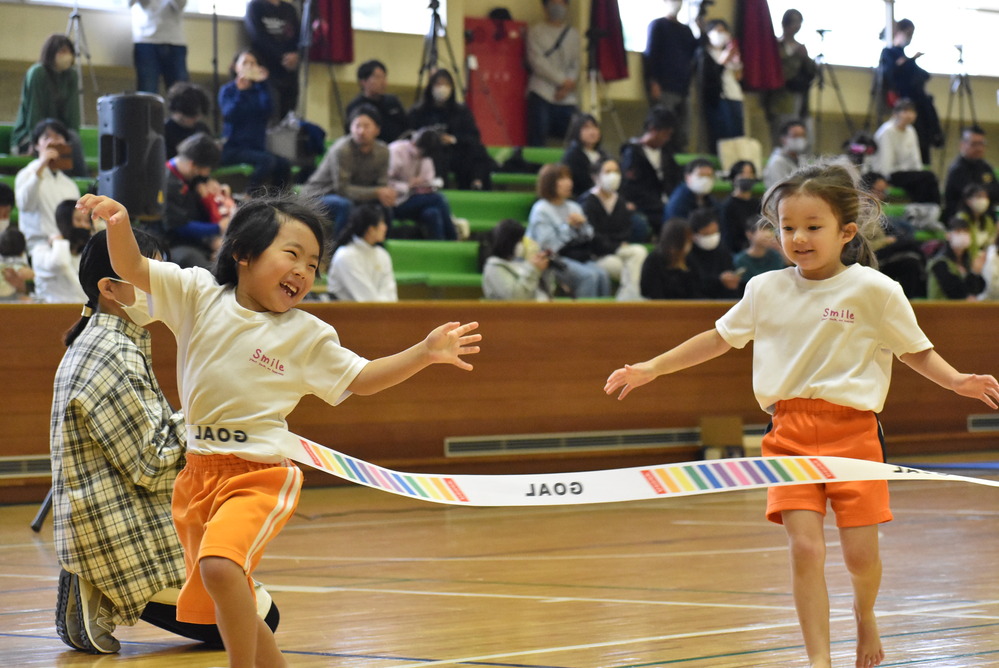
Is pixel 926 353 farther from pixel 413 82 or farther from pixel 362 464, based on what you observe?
pixel 413 82

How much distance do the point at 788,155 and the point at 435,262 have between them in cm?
403

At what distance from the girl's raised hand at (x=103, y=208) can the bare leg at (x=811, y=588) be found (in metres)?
1.56

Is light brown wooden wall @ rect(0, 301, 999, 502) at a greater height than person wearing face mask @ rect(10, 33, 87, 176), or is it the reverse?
person wearing face mask @ rect(10, 33, 87, 176)

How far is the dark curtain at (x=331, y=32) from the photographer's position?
1203 cm

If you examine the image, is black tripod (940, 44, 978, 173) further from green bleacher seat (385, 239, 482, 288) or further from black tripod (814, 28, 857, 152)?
green bleacher seat (385, 239, 482, 288)

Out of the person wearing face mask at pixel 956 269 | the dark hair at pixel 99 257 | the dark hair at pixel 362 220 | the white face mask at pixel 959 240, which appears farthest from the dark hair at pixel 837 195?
the white face mask at pixel 959 240

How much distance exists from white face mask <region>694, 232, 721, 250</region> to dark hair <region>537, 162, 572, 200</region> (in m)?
1.07

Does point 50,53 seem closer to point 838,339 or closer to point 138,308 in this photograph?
point 138,308

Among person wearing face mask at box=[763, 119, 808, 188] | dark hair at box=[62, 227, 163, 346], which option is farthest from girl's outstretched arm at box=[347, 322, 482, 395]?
person wearing face mask at box=[763, 119, 808, 188]

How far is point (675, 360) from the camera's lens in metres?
3.13

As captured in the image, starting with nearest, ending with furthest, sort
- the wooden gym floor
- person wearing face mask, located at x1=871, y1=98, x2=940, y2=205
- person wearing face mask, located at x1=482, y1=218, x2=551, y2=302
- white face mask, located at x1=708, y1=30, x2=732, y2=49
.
Answer: the wooden gym floor, person wearing face mask, located at x1=482, y1=218, x2=551, y2=302, person wearing face mask, located at x1=871, y1=98, x2=940, y2=205, white face mask, located at x1=708, y1=30, x2=732, y2=49

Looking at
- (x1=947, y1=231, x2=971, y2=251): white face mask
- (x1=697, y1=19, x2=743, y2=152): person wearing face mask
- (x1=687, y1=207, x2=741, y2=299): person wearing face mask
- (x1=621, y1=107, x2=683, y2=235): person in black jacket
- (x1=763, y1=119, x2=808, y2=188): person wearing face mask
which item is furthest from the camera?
(x1=697, y1=19, x2=743, y2=152): person wearing face mask

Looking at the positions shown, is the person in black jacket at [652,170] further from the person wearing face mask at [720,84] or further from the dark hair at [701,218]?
the person wearing face mask at [720,84]

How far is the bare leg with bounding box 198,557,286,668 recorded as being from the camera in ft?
8.02
